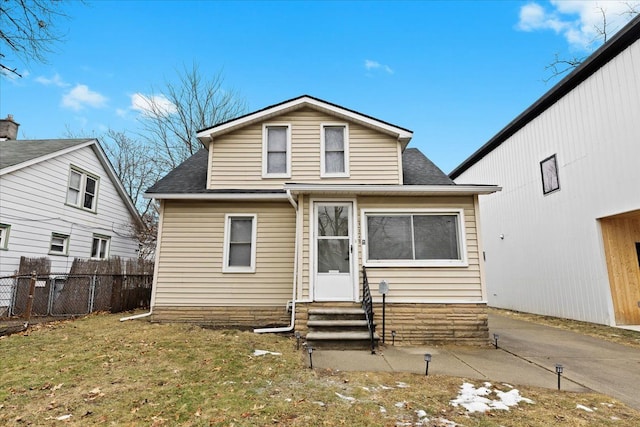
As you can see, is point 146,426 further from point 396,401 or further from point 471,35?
point 471,35

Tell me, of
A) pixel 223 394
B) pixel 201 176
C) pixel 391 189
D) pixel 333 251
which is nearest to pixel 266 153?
pixel 201 176

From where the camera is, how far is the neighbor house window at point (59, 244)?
36.5 feet

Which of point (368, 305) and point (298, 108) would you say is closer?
point (368, 305)

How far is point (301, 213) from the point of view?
7.00m

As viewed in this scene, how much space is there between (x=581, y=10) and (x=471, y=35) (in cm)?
382

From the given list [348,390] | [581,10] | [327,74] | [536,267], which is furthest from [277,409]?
[327,74]

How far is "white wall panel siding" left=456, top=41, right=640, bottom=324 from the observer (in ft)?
27.0

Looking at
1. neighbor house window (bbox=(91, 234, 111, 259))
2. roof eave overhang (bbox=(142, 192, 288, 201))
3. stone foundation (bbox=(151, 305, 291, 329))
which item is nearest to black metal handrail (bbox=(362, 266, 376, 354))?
stone foundation (bbox=(151, 305, 291, 329))

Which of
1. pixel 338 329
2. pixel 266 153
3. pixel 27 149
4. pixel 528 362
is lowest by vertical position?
pixel 528 362

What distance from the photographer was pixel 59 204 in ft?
37.4

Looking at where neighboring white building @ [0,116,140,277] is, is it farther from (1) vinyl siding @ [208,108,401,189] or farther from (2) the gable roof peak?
(1) vinyl siding @ [208,108,401,189]

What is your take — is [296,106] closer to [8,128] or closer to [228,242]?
[228,242]

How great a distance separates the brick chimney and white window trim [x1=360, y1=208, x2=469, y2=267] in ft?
52.6

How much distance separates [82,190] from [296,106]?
927 cm
